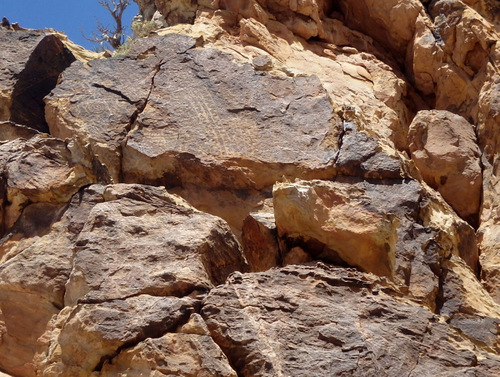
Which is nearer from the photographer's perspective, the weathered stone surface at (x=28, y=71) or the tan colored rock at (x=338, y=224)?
the tan colored rock at (x=338, y=224)

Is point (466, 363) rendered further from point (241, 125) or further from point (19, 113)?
point (19, 113)

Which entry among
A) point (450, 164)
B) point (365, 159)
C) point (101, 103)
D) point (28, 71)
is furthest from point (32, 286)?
point (450, 164)

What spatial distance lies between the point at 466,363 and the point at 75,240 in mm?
2967

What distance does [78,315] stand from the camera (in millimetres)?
5203

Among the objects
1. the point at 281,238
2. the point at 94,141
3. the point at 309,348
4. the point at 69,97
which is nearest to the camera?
the point at 309,348

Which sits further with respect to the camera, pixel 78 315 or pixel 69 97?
pixel 69 97

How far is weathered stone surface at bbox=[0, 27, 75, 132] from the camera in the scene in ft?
30.3

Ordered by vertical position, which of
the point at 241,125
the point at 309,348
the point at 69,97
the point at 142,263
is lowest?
the point at 309,348

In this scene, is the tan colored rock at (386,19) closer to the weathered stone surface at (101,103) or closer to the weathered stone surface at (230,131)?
the weathered stone surface at (230,131)

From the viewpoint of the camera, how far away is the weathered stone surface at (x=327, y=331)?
4910 millimetres

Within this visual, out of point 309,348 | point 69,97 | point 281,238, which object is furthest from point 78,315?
point 69,97

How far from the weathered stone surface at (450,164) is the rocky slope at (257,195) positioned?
0.02 meters

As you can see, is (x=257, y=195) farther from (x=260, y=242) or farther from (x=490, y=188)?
(x=490, y=188)

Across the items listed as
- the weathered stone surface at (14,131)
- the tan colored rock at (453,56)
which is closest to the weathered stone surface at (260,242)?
the weathered stone surface at (14,131)
